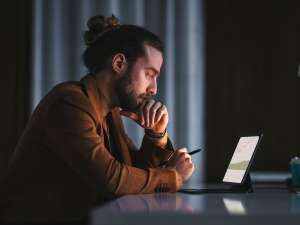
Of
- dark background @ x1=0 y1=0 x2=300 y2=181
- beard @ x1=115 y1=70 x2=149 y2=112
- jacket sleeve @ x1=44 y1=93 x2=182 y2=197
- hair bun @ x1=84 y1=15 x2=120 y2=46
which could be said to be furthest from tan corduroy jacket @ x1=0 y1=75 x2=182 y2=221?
dark background @ x1=0 y1=0 x2=300 y2=181

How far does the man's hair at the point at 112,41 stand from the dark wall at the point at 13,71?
175 cm

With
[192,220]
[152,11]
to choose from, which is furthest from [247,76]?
[192,220]

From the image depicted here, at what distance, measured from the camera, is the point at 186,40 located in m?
3.61

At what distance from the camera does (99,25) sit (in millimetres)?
1988

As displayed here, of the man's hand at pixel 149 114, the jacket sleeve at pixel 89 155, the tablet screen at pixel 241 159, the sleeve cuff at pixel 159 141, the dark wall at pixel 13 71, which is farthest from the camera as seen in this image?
the dark wall at pixel 13 71

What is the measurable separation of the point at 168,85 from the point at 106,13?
0.60m

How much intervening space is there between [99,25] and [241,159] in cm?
65

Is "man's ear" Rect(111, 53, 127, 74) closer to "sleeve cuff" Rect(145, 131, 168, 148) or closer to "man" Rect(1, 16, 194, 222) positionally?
"man" Rect(1, 16, 194, 222)

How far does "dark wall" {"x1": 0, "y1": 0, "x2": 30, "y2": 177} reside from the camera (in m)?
3.67

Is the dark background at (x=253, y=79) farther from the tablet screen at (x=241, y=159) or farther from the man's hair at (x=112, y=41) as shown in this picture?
the man's hair at (x=112, y=41)

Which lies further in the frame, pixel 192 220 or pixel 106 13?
pixel 106 13

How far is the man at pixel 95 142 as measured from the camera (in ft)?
5.33

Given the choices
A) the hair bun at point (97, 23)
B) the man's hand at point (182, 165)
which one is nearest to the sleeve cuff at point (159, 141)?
the man's hand at point (182, 165)

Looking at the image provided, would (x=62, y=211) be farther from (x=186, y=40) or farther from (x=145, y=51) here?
(x=186, y=40)
